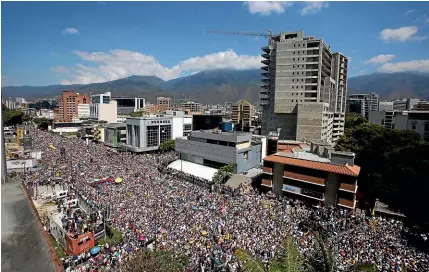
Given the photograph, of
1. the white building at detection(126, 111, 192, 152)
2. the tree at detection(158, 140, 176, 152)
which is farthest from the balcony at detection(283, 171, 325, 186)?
the white building at detection(126, 111, 192, 152)

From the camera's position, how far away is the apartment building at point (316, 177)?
2403 cm

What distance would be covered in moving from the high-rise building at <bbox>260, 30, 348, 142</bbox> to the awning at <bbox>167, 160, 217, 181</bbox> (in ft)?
83.8

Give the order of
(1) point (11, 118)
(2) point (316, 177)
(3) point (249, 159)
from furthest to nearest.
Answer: (1) point (11, 118) → (3) point (249, 159) → (2) point (316, 177)

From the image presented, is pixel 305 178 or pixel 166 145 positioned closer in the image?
pixel 305 178

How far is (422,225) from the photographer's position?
21.8 metres

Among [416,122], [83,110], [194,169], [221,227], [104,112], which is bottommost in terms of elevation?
[221,227]

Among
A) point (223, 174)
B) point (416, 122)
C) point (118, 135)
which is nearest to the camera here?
point (223, 174)

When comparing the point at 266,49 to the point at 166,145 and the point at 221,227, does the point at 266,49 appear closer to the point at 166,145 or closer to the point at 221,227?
the point at 166,145

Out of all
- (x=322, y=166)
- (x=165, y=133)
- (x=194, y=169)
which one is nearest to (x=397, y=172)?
(x=322, y=166)

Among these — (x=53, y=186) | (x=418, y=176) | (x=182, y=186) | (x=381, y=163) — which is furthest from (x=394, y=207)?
(x=53, y=186)

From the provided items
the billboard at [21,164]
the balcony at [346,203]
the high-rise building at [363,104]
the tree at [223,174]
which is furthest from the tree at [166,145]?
the high-rise building at [363,104]

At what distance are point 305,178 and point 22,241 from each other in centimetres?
2395

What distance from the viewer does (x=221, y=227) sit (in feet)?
65.7

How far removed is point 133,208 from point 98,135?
5327 cm
